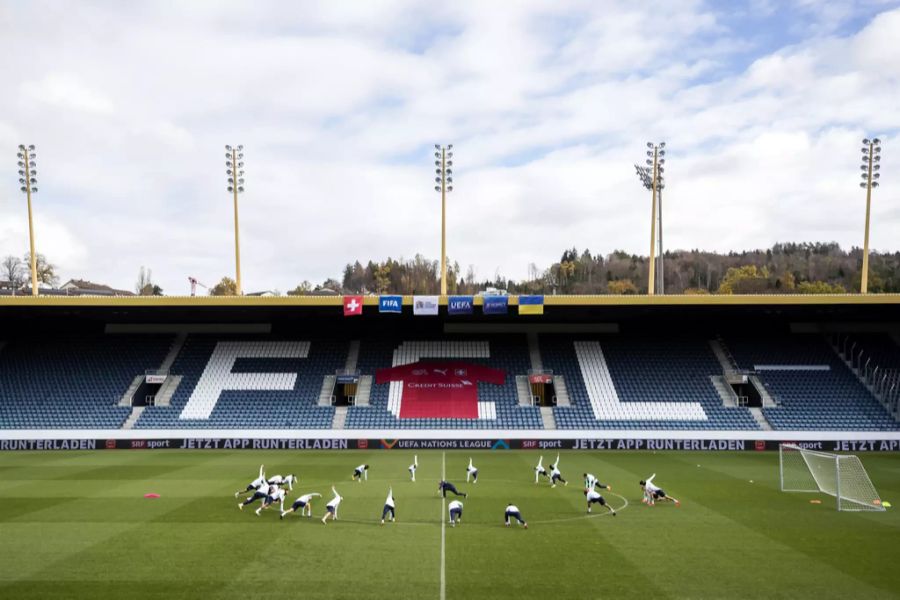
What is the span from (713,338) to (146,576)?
4026 centimetres

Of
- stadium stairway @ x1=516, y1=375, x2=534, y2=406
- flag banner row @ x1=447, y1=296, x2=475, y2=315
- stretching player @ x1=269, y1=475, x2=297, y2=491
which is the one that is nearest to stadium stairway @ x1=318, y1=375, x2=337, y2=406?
flag banner row @ x1=447, y1=296, x2=475, y2=315

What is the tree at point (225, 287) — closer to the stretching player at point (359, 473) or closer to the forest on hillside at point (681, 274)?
the forest on hillside at point (681, 274)

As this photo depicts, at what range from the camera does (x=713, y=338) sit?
1775 inches

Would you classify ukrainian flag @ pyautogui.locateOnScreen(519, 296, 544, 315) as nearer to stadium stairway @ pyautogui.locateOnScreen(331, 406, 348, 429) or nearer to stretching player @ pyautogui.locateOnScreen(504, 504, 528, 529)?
stadium stairway @ pyautogui.locateOnScreen(331, 406, 348, 429)

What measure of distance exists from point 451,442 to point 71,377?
2511 cm

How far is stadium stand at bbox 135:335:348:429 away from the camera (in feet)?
125

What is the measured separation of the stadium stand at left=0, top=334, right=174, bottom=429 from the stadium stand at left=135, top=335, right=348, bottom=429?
2397 millimetres

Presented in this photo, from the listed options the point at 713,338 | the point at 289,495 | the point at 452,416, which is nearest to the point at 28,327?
the point at 452,416

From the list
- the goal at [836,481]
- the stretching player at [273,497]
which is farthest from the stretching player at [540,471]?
the stretching player at [273,497]

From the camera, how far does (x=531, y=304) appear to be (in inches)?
1511

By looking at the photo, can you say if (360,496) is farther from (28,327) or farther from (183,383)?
(28,327)

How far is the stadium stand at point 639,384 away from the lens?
125 feet

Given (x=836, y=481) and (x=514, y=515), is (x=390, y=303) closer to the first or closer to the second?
(x=514, y=515)

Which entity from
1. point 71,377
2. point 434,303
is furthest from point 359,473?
point 71,377
